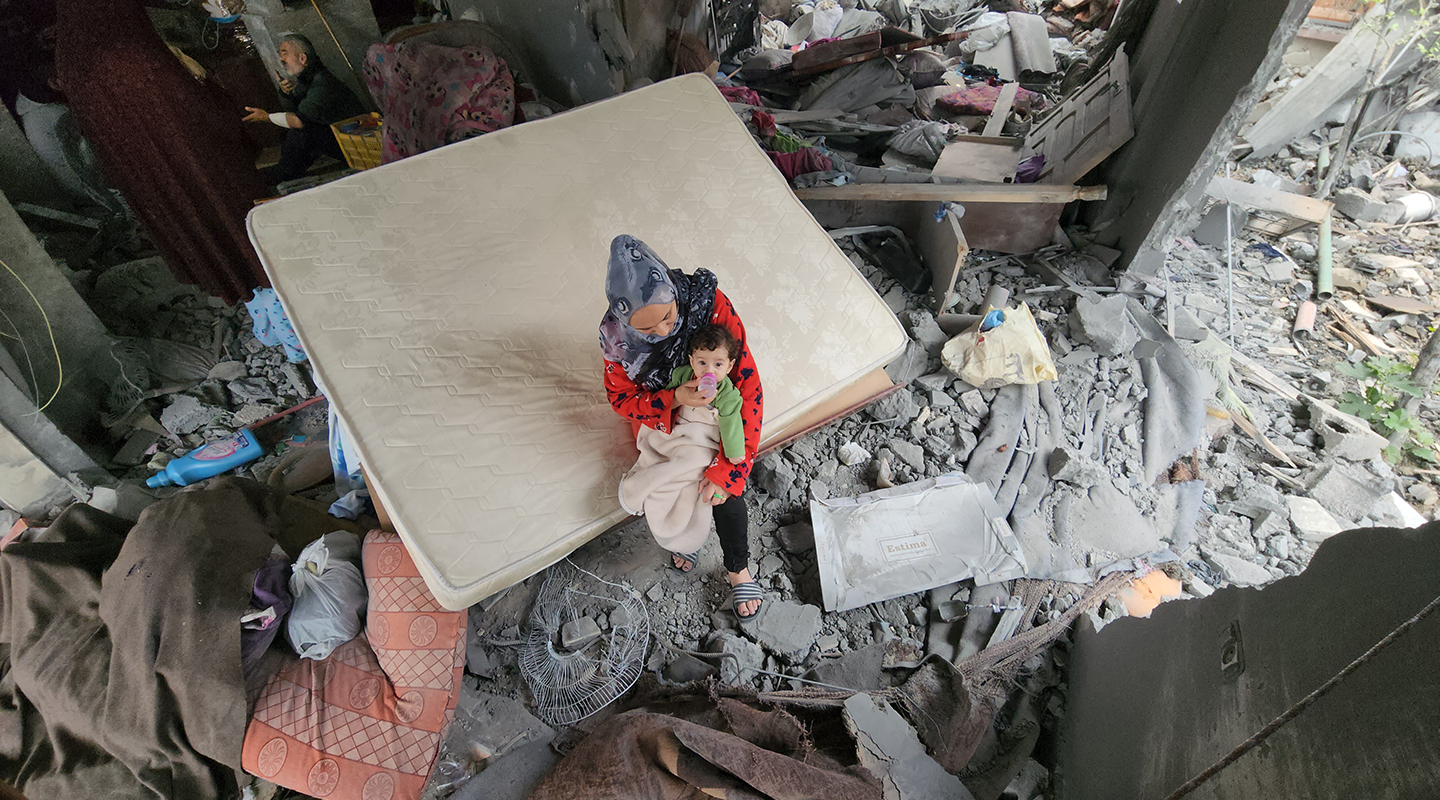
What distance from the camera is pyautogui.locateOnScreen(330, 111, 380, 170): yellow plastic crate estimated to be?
147 inches

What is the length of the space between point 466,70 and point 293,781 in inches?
128

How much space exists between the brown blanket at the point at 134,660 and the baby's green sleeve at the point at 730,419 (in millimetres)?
1657

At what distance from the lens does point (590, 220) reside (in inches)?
104

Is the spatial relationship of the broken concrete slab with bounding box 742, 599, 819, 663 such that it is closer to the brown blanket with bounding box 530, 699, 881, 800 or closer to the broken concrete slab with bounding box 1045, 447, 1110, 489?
the brown blanket with bounding box 530, 699, 881, 800

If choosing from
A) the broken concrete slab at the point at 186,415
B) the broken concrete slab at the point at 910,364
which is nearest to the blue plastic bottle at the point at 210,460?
the broken concrete slab at the point at 186,415

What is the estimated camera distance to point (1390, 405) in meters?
3.41

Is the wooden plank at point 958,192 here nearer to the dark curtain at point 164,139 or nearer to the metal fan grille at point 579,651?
the metal fan grille at point 579,651

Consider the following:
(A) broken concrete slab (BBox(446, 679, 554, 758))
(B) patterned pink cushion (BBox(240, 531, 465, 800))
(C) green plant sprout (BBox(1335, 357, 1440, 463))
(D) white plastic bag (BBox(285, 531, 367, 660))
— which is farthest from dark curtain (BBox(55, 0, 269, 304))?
(C) green plant sprout (BBox(1335, 357, 1440, 463))

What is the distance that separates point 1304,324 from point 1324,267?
65cm

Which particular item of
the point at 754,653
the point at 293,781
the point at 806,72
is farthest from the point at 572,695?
the point at 806,72

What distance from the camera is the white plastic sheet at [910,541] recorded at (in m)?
2.52

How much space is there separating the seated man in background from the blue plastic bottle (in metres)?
1.56

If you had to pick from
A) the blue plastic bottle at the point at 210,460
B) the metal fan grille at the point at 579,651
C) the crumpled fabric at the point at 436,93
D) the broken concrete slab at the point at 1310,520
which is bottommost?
the broken concrete slab at the point at 1310,520

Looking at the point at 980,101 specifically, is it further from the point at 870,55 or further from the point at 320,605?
the point at 320,605
